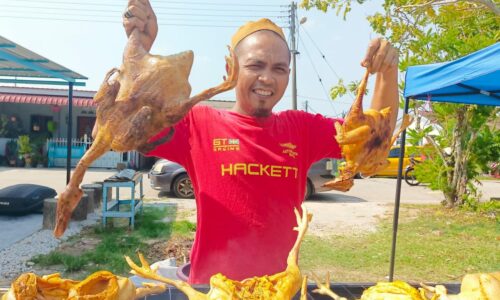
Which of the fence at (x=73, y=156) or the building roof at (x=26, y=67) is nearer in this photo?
the building roof at (x=26, y=67)

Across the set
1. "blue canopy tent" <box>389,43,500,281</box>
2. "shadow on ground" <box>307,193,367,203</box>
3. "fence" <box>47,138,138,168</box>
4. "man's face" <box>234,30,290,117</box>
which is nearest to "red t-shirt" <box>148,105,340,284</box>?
"man's face" <box>234,30,290,117</box>

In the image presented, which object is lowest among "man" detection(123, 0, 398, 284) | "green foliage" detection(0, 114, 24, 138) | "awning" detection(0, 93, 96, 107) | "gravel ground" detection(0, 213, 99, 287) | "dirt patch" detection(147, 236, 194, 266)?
"gravel ground" detection(0, 213, 99, 287)

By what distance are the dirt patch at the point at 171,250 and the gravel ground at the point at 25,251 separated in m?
1.30

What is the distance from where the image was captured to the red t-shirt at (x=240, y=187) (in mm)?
1685

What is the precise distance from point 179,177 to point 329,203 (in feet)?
12.2

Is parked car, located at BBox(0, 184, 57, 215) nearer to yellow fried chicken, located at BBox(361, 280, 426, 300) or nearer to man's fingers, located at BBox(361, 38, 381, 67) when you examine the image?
man's fingers, located at BBox(361, 38, 381, 67)

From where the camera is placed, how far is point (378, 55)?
148 cm

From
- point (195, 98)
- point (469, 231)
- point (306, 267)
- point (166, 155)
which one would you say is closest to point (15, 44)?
point (306, 267)

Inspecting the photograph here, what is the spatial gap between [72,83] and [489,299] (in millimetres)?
9095

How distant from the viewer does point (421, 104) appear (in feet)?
31.3

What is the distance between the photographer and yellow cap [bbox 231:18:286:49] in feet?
5.64

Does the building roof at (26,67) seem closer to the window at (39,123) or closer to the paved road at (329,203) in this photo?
the paved road at (329,203)

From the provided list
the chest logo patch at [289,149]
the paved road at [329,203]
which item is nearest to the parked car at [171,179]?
the paved road at [329,203]

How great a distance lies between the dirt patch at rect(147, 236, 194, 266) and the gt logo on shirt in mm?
3640
